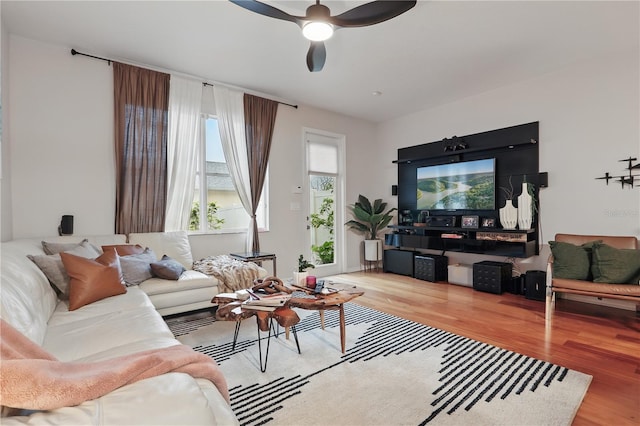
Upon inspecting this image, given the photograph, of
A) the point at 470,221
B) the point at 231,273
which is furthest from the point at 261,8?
the point at 470,221

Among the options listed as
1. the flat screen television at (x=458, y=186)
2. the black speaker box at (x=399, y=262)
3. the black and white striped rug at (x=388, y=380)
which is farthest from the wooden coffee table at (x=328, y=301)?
the flat screen television at (x=458, y=186)

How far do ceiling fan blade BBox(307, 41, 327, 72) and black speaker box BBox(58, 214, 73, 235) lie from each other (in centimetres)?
303

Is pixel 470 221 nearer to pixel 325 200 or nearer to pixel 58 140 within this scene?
pixel 325 200

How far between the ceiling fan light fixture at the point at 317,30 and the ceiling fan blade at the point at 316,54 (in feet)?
0.50

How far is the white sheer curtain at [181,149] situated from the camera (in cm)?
410

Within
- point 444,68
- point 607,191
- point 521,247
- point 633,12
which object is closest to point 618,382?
point 521,247

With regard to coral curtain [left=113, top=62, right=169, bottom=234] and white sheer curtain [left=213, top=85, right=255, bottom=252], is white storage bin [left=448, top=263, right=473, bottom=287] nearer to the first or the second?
white sheer curtain [left=213, top=85, right=255, bottom=252]

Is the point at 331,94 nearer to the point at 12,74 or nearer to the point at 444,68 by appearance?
the point at 444,68

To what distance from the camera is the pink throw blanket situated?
849mm

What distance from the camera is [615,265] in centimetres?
322

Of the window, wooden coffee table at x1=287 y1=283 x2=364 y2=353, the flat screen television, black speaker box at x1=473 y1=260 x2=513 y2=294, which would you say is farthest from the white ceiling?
black speaker box at x1=473 y1=260 x2=513 y2=294

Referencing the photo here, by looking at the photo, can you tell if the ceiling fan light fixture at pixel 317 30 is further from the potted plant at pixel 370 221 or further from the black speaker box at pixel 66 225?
the potted plant at pixel 370 221

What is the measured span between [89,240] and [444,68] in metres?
4.64

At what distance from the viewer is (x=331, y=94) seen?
16.3 ft
